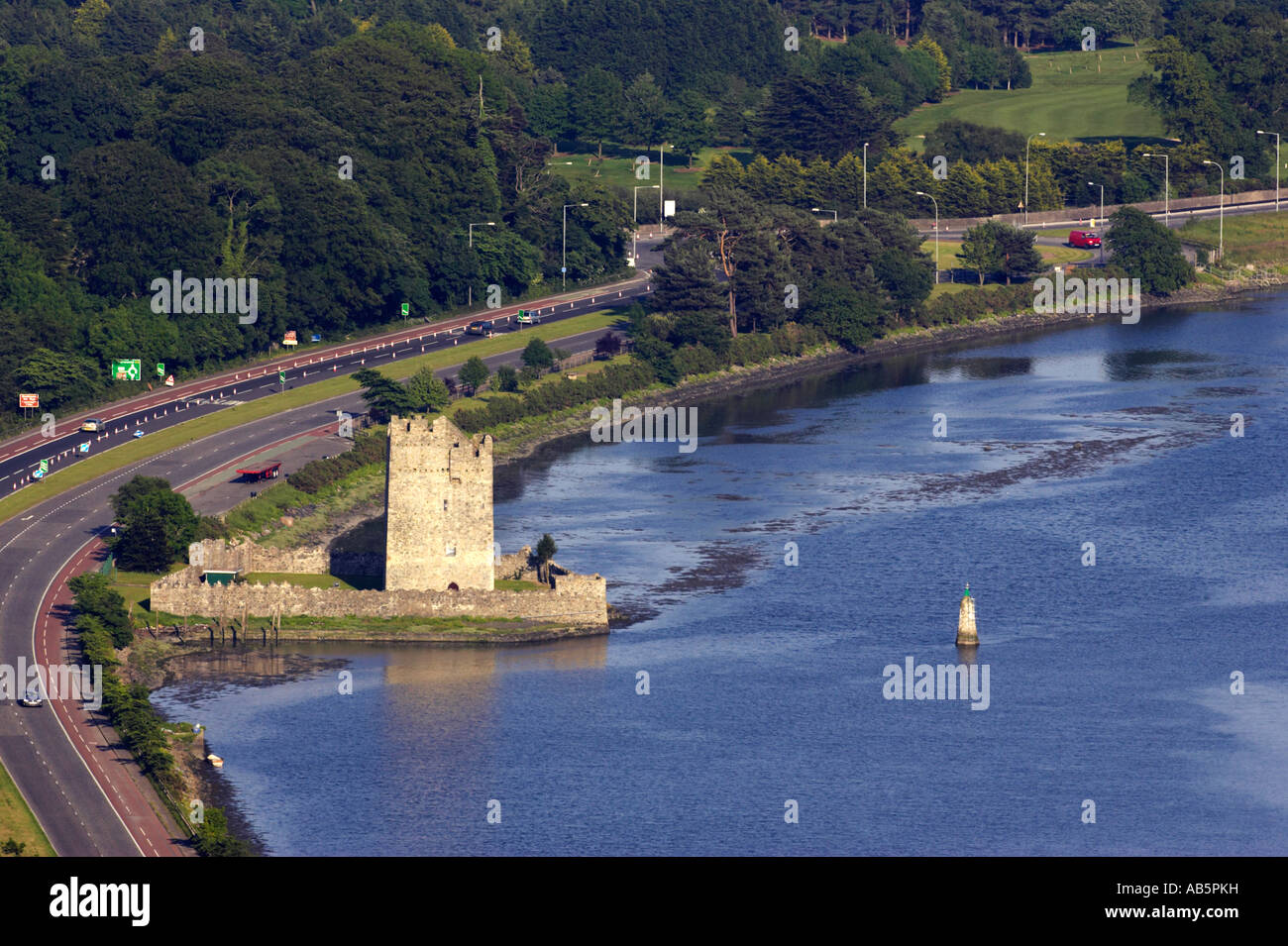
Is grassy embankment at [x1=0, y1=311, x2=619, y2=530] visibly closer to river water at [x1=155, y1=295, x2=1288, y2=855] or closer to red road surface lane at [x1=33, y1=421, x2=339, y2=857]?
red road surface lane at [x1=33, y1=421, x2=339, y2=857]

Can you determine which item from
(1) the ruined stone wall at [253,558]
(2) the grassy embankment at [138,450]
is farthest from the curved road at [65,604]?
(1) the ruined stone wall at [253,558]

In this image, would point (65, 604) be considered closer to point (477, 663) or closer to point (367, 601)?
point (367, 601)

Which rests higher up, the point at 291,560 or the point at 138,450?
the point at 138,450

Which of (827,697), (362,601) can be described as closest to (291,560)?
(362,601)

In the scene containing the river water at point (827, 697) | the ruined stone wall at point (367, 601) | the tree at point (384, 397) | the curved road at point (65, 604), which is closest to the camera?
the curved road at point (65, 604)

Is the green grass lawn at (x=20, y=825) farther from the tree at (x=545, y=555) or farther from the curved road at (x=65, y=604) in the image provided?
the tree at (x=545, y=555)

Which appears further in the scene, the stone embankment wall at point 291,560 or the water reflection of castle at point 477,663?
the stone embankment wall at point 291,560
